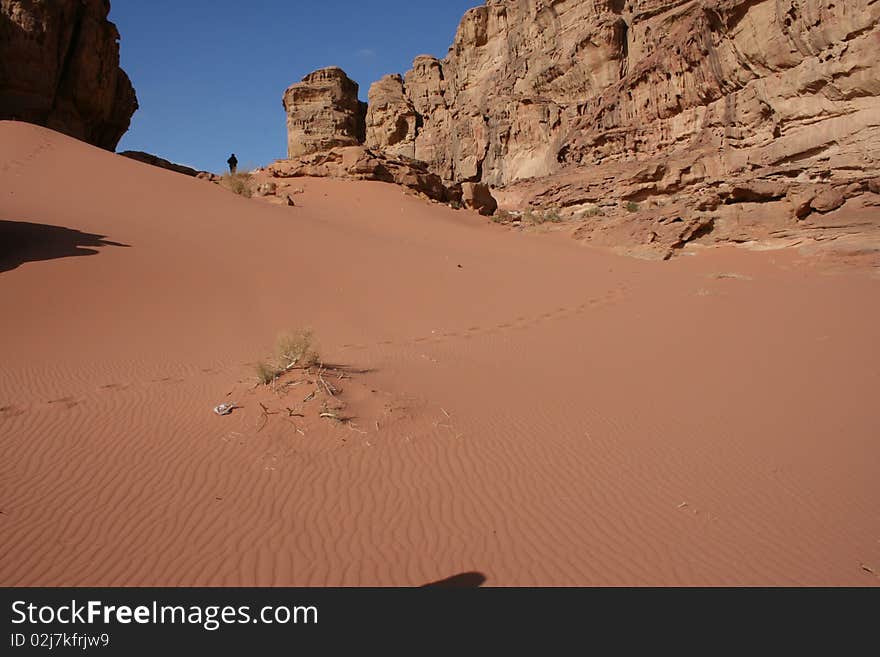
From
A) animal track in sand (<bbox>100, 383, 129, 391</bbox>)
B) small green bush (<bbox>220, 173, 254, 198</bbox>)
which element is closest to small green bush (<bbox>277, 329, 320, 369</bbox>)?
animal track in sand (<bbox>100, 383, 129, 391</bbox>)

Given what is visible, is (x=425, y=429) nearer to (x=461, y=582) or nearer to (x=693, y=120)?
(x=461, y=582)

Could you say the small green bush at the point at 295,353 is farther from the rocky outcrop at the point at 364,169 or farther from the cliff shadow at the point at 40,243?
the rocky outcrop at the point at 364,169

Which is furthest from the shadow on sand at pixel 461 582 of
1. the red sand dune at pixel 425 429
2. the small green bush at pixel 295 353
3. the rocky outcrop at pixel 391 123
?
the rocky outcrop at pixel 391 123

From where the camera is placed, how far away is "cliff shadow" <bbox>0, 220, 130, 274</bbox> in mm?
7632

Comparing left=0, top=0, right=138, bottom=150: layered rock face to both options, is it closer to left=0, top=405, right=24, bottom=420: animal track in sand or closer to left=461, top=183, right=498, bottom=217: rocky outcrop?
left=461, top=183, right=498, bottom=217: rocky outcrop

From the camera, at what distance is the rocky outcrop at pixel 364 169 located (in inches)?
796

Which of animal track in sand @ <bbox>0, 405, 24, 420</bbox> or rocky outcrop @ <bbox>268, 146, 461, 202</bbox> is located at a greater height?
rocky outcrop @ <bbox>268, 146, 461, 202</bbox>

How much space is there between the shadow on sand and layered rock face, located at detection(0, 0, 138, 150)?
26108 millimetres

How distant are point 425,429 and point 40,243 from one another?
8707mm

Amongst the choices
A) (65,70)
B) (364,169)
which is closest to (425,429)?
(364,169)

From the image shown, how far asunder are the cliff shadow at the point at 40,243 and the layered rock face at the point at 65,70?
50.6 feet

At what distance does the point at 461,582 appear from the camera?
243 cm
